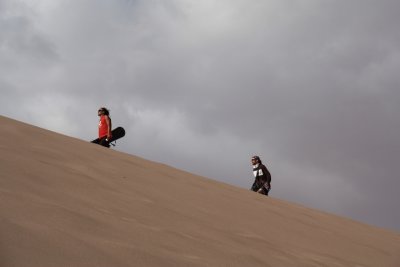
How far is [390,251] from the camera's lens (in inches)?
185

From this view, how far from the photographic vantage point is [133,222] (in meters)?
2.79

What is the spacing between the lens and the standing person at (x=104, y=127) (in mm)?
7965

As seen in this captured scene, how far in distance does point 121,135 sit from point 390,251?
477cm

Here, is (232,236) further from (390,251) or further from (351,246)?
(390,251)

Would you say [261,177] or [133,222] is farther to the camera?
[261,177]

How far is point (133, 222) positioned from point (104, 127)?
5.42m

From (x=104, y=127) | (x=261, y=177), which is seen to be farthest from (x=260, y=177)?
(x=104, y=127)

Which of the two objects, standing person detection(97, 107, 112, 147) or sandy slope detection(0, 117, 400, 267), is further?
standing person detection(97, 107, 112, 147)

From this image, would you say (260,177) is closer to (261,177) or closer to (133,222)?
(261,177)

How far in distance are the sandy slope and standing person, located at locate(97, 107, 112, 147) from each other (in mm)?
2240

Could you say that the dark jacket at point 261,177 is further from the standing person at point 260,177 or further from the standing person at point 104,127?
the standing person at point 104,127

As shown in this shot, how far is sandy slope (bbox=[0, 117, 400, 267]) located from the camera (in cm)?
207

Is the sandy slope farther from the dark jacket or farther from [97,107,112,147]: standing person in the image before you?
[97,107,112,147]: standing person

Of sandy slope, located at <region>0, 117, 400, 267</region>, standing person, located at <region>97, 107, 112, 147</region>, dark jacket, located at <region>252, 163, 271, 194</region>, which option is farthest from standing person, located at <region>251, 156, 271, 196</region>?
standing person, located at <region>97, 107, 112, 147</region>
